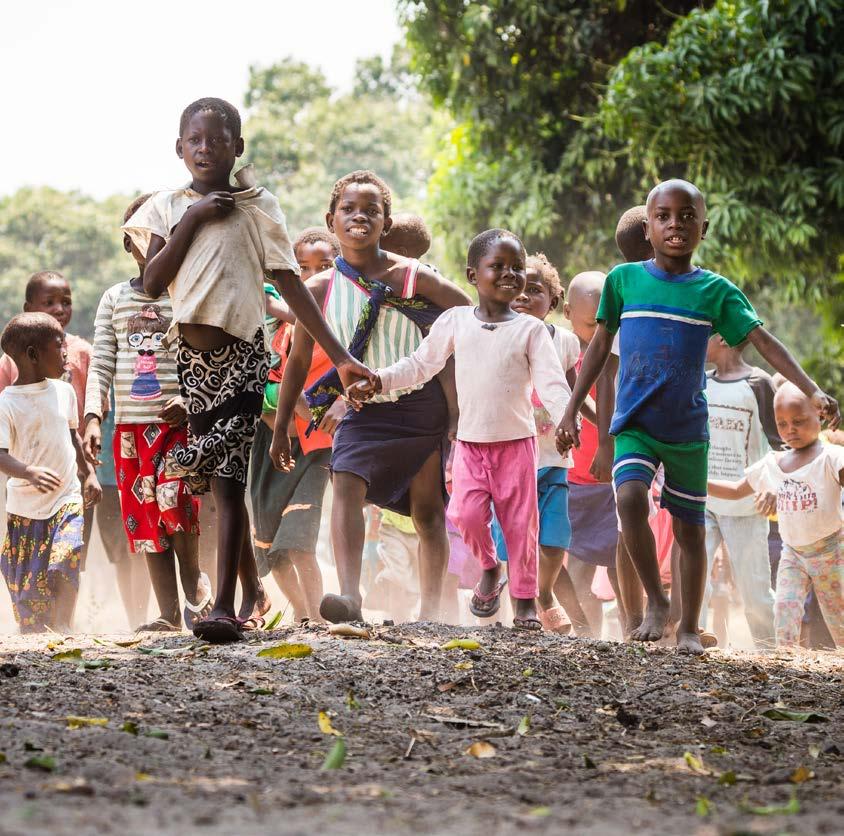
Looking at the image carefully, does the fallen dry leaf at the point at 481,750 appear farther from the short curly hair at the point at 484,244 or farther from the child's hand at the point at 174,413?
the short curly hair at the point at 484,244

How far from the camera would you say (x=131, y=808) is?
2.37 metres

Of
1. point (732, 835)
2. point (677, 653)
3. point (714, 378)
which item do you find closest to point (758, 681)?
point (677, 653)

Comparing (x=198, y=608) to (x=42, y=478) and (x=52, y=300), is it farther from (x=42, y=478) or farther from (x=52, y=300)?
(x=52, y=300)

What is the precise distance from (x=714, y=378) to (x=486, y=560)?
2527 mm

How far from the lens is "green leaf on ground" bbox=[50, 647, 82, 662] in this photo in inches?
164

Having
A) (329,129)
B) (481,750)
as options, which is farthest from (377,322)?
(329,129)

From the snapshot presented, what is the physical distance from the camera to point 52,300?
6.77 m

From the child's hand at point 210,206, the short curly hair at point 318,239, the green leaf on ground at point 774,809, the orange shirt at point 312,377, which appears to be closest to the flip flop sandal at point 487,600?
the orange shirt at point 312,377

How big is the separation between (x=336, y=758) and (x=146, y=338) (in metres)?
3.06

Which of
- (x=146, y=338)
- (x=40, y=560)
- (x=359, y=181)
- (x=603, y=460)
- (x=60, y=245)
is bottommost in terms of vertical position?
(x=40, y=560)

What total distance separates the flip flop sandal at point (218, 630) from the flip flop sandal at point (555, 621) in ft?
5.75

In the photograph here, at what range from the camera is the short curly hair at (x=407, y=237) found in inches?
261

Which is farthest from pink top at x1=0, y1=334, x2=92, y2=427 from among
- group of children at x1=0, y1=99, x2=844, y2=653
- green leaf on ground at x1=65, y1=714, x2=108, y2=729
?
green leaf on ground at x1=65, y1=714, x2=108, y2=729

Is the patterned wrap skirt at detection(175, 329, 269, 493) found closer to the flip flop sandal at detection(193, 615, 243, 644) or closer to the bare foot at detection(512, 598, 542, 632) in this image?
the flip flop sandal at detection(193, 615, 243, 644)
